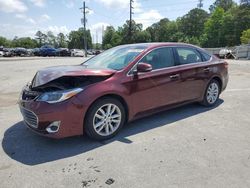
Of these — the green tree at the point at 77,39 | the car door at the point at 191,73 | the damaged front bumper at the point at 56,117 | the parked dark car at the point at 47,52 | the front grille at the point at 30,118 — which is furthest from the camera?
the green tree at the point at 77,39

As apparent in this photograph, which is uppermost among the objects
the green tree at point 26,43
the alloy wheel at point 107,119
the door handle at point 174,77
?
the green tree at point 26,43

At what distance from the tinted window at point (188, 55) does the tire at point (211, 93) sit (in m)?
Result: 0.69

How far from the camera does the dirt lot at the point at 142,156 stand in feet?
9.89

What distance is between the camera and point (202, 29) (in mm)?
90875

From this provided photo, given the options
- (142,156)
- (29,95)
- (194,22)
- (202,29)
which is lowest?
(142,156)

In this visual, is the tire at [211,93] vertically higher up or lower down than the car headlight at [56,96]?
lower down

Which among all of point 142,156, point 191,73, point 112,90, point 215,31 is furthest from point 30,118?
point 215,31

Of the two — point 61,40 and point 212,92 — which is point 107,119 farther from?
point 61,40

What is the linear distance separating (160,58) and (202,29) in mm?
92550

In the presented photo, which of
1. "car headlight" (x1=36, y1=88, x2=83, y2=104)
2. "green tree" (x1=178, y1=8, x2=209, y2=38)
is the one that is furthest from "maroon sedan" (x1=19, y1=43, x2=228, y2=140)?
"green tree" (x1=178, y1=8, x2=209, y2=38)

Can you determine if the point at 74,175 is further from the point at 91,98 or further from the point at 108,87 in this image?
the point at 108,87

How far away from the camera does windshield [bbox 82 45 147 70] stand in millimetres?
4605

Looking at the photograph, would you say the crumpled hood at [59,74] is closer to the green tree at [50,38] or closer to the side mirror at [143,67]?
the side mirror at [143,67]

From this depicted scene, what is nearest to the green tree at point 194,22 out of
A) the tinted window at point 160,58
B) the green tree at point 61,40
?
the green tree at point 61,40
